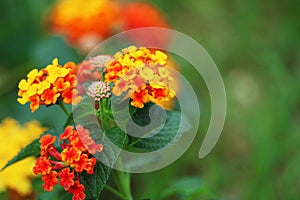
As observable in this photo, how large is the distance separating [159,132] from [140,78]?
5.1 inches

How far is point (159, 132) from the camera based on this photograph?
901 millimetres

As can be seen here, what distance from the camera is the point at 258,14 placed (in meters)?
2.21

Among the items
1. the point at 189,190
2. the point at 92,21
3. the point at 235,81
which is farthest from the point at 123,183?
the point at 235,81

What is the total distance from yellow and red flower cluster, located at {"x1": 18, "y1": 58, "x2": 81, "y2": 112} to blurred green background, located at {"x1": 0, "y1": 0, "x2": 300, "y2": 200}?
2.00 feet

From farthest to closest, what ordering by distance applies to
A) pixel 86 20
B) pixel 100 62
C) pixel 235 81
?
pixel 235 81 → pixel 86 20 → pixel 100 62

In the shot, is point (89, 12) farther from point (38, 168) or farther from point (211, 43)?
point (38, 168)

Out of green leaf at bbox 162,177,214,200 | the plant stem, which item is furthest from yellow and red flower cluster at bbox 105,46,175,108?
green leaf at bbox 162,177,214,200

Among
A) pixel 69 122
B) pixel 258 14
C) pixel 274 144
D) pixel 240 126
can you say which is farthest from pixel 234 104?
pixel 69 122

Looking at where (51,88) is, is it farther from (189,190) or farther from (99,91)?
(189,190)

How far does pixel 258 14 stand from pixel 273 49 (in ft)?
0.59

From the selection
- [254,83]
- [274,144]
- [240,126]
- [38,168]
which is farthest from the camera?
[254,83]

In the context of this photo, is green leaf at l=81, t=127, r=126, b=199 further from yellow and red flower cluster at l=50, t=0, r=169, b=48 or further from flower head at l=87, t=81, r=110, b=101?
yellow and red flower cluster at l=50, t=0, r=169, b=48

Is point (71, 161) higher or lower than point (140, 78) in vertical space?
lower

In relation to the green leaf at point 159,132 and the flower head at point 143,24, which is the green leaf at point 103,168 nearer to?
the green leaf at point 159,132
